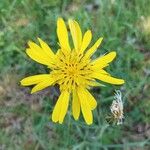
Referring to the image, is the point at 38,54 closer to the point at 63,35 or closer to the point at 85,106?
the point at 63,35

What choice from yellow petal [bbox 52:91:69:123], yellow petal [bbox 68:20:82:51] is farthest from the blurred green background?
yellow petal [bbox 68:20:82:51]

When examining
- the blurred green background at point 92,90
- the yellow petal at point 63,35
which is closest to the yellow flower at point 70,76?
the yellow petal at point 63,35

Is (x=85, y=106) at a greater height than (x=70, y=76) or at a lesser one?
lesser

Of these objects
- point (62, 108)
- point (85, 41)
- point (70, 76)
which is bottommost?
point (62, 108)

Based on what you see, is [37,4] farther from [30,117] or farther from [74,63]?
[74,63]

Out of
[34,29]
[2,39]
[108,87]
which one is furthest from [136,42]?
[2,39]

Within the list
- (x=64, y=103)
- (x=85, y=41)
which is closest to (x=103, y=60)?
(x=85, y=41)
